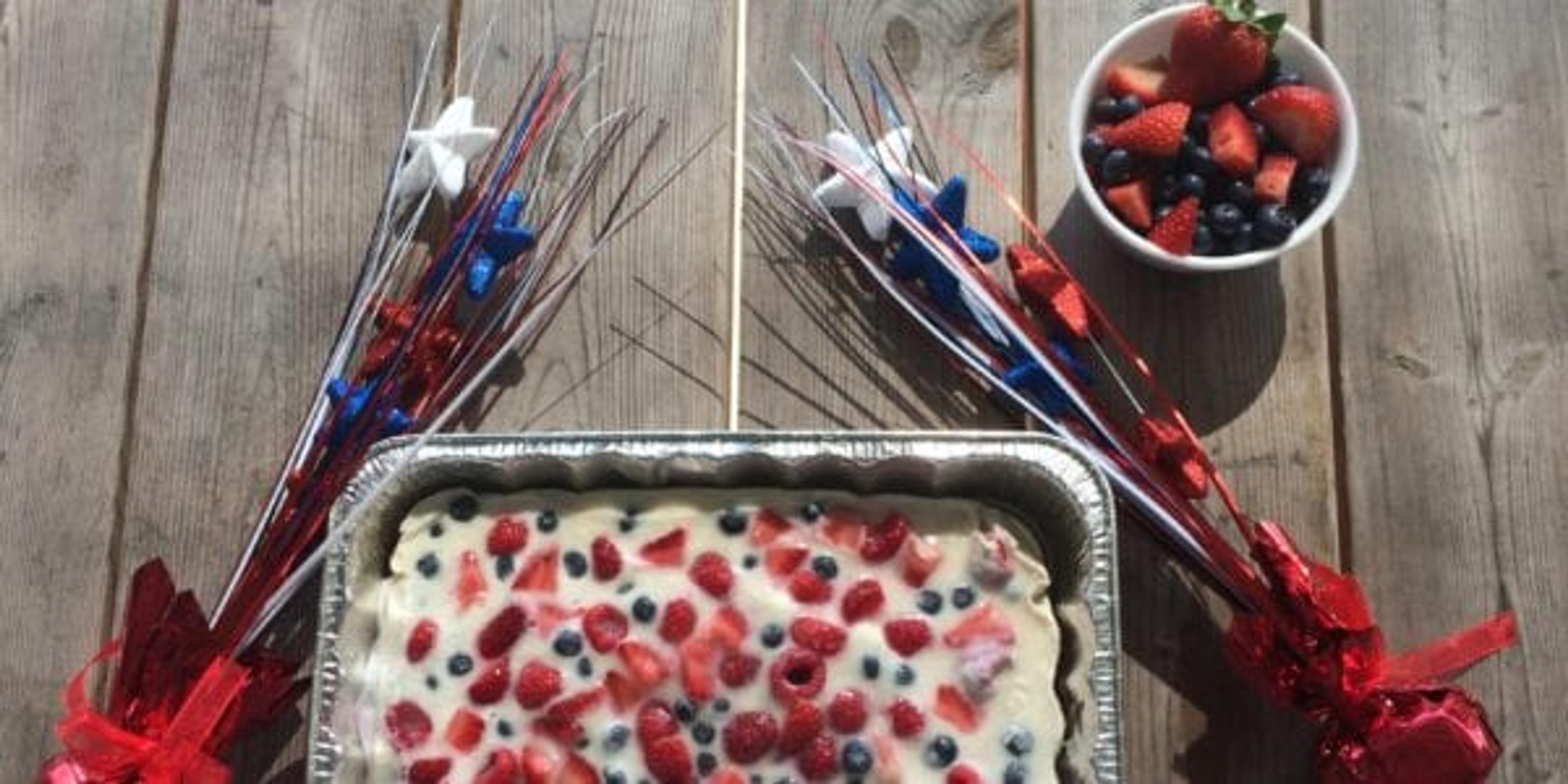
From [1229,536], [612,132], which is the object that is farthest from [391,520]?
[1229,536]

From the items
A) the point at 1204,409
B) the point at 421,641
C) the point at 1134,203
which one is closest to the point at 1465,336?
the point at 1204,409

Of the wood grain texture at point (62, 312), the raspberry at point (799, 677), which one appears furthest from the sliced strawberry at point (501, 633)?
the wood grain texture at point (62, 312)

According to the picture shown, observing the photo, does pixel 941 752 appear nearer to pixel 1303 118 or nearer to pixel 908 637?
pixel 908 637

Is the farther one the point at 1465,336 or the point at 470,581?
the point at 1465,336

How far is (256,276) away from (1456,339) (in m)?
1.21

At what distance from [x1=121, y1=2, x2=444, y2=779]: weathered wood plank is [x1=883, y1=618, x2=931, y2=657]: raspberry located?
645 millimetres

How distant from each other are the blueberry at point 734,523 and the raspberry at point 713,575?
3 cm

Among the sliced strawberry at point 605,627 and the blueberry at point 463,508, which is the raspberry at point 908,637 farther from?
the blueberry at point 463,508

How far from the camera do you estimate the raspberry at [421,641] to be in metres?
1.29

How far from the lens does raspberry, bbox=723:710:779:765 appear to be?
4.09ft

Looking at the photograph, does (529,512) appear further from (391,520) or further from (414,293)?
(414,293)

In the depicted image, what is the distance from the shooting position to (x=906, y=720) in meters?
1.25

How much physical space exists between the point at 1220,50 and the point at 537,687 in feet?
2.71

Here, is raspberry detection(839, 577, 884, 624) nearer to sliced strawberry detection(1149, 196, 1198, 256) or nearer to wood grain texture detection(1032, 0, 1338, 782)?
wood grain texture detection(1032, 0, 1338, 782)
